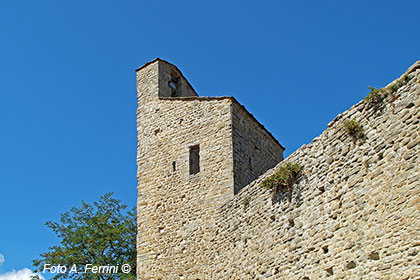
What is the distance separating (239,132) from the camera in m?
13.7

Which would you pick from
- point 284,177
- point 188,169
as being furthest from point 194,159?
point 284,177

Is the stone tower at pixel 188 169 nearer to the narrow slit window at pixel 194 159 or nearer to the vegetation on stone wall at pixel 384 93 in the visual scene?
the narrow slit window at pixel 194 159

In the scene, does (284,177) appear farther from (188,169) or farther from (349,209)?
(188,169)

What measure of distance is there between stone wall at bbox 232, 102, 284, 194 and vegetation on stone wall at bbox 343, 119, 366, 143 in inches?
177

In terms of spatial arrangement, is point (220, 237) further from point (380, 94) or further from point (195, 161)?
point (380, 94)

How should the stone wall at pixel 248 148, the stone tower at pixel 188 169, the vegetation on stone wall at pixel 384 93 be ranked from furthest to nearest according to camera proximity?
the stone wall at pixel 248 148
the stone tower at pixel 188 169
the vegetation on stone wall at pixel 384 93

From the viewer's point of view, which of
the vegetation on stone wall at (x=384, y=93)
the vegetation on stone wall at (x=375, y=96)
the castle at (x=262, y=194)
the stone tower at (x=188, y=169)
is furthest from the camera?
the stone tower at (x=188, y=169)

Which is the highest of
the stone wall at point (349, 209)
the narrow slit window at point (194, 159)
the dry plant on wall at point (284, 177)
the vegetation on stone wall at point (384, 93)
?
the narrow slit window at point (194, 159)

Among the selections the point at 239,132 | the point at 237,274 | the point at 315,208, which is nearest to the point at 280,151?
the point at 239,132

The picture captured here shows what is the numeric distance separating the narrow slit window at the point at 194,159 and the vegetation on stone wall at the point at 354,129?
5606 millimetres

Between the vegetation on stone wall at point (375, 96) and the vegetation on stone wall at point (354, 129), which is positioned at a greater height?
the vegetation on stone wall at point (375, 96)

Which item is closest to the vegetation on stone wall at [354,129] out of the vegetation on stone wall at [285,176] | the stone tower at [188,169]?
the vegetation on stone wall at [285,176]

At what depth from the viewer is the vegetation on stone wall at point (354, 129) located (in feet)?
28.1

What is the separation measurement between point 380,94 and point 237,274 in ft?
16.7
